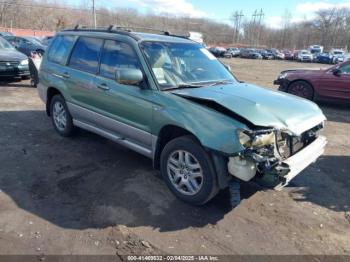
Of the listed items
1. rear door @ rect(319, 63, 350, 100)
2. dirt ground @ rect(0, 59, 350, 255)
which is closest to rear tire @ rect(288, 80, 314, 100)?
rear door @ rect(319, 63, 350, 100)

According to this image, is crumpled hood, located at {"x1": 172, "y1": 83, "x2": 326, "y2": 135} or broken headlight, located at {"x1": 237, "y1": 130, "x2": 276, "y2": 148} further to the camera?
crumpled hood, located at {"x1": 172, "y1": 83, "x2": 326, "y2": 135}

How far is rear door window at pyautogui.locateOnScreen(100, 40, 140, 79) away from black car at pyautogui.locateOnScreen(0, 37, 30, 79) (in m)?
8.01

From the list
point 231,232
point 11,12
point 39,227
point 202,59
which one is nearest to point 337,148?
point 202,59

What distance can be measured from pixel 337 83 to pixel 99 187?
26.9 feet

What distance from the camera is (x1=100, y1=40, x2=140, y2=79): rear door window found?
4516mm

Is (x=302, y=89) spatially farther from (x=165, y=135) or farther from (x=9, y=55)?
(x=9, y=55)

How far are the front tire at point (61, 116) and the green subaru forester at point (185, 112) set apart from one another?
9.5 inches

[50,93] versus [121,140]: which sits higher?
[50,93]

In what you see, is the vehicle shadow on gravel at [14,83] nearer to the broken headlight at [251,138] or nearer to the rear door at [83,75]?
the rear door at [83,75]

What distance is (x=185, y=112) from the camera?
3.79m

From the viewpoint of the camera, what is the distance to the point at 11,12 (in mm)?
74625

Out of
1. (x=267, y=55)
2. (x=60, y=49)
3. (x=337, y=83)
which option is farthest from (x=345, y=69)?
(x=267, y=55)

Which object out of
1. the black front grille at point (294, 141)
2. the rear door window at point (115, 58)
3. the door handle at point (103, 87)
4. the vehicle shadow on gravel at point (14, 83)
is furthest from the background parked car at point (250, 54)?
the black front grille at point (294, 141)

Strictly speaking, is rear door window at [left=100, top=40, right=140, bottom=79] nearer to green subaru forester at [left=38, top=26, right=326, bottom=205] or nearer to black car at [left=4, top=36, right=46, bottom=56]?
green subaru forester at [left=38, top=26, right=326, bottom=205]
